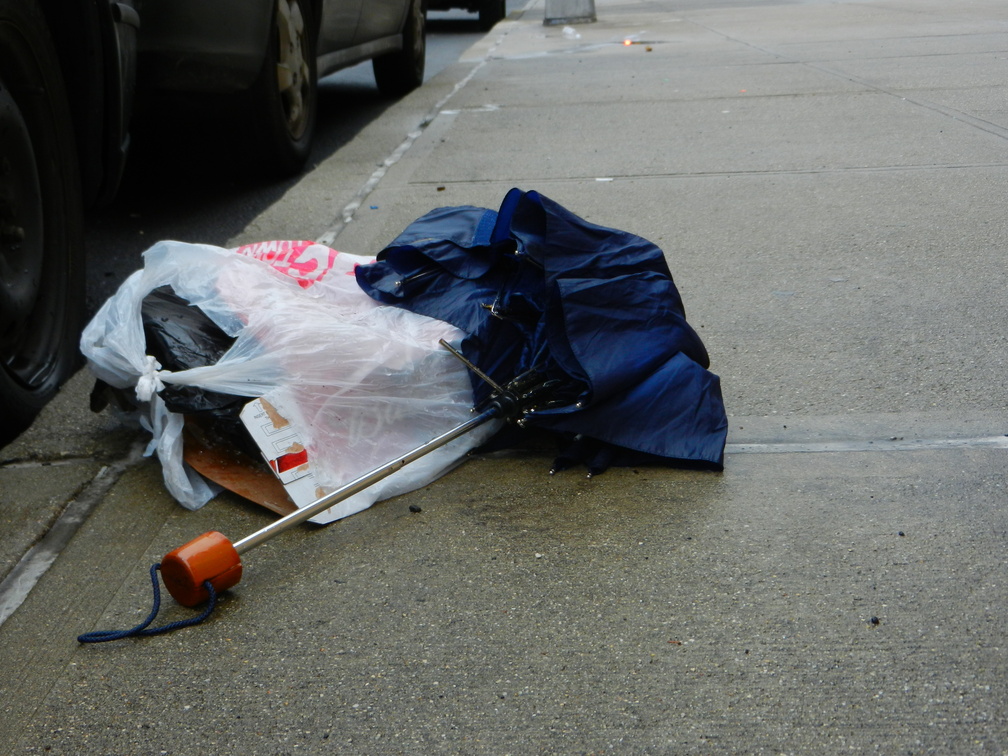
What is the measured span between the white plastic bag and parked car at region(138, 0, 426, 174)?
4.24ft

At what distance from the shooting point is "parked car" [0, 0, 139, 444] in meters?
2.60

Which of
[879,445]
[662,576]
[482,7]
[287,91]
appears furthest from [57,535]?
[482,7]

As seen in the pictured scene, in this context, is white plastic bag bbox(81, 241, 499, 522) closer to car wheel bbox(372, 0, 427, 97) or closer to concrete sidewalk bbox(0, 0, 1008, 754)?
concrete sidewalk bbox(0, 0, 1008, 754)

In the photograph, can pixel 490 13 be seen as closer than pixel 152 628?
No

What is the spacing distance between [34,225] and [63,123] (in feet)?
1.01

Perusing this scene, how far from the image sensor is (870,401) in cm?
270

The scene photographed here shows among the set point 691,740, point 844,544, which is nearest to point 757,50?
point 844,544

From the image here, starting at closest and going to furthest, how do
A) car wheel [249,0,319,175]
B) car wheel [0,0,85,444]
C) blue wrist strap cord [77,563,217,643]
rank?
blue wrist strap cord [77,563,217,643] → car wheel [0,0,85,444] → car wheel [249,0,319,175]

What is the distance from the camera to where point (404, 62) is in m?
7.72

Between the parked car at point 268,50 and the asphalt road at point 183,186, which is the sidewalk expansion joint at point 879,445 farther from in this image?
the parked car at point 268,50

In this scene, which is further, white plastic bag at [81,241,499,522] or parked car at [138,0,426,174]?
parked car at [138,0,426,174]

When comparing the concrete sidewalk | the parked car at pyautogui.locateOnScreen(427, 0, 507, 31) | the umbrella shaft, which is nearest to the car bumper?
the concrete sidewalk

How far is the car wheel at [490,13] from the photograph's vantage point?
47.0ft

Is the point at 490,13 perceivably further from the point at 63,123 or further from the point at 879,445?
the point at 879,445
